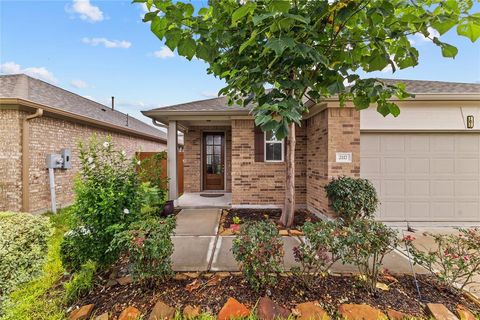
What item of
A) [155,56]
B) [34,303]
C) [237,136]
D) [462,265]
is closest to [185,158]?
[237,136]

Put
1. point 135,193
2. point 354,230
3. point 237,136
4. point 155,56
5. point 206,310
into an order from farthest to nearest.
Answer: point 155,56 → point 237,136 → point 135,193 → point 354,230 → point 206,310

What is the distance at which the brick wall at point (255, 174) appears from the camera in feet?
22.0

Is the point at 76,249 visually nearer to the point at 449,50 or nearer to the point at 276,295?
the point at 276,295

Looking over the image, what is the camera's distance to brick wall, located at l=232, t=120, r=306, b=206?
6.70 metres

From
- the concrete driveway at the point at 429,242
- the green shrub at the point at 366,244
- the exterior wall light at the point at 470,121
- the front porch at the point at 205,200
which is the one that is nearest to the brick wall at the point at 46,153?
the front porch at the point at 205,200

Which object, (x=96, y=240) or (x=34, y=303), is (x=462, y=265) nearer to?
(x=96, y=240)

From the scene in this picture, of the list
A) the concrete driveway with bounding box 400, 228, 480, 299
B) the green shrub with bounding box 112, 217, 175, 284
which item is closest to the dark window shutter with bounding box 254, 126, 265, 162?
the concrete driveway with bounding box 400, 228, 480, 299

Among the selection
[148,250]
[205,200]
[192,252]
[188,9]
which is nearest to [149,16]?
[188,9]

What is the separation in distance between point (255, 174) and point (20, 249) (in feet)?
16.9

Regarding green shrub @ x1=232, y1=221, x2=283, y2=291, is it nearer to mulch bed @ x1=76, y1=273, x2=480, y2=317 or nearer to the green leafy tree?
mulch bed @ x1=76, y1=273, x2=480, y2=317

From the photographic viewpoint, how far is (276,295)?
247 centimetres

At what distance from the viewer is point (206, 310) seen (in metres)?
2.31

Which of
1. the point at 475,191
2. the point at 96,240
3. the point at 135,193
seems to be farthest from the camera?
the point at 475,191

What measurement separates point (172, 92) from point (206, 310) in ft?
35.5
